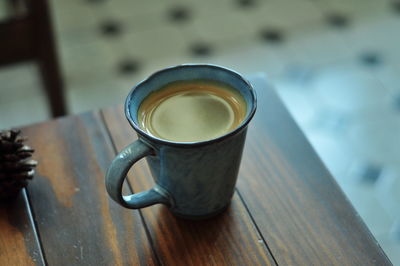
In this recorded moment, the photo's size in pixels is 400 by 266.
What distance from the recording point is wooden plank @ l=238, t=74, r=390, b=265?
0.75 m

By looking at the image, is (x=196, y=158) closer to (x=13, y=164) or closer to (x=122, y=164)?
(x=122, y=164)

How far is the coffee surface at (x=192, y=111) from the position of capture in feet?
2.35

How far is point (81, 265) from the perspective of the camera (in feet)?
2.44

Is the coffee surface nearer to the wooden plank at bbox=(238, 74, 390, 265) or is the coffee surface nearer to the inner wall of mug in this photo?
the inner wall of mug

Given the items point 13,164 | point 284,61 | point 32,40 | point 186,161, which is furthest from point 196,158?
point 284,61

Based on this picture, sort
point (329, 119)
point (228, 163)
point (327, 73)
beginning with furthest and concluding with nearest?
point (327, 73) → point (329, 119) → point (228, 163)

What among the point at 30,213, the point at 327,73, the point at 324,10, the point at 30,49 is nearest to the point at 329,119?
the point at 327,73

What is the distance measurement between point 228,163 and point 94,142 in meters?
0.28

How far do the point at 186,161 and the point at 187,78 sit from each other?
0.14 m

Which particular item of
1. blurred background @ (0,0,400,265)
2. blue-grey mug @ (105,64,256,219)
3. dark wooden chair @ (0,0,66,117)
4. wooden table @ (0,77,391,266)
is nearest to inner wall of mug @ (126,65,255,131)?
blue-grey mug @ (105,64,256,219)

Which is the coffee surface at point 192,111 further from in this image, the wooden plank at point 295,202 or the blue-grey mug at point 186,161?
the wooden plank at point 295,202

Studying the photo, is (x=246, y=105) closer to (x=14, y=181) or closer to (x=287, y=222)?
(x=287, y=222)

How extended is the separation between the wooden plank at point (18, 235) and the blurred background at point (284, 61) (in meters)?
0.80

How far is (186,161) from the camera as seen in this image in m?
0.69
